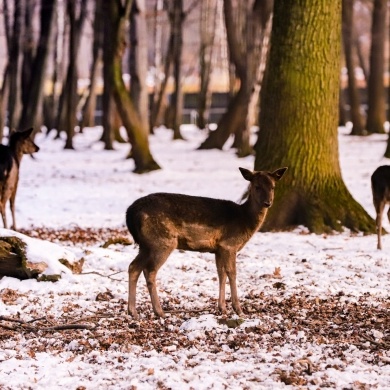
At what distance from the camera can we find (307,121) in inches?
448

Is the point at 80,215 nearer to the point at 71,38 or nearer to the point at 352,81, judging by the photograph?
the point at 71,38

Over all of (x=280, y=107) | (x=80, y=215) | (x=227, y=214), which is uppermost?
(x=280, y=107)

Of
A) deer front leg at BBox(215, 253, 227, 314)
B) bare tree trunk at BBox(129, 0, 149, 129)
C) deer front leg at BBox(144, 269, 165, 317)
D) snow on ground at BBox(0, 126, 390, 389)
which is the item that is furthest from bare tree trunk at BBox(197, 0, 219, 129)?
deer front leg at BBox(144, 269, 165, 317)

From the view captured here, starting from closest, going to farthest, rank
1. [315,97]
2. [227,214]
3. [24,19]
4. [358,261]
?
1. [227,214]
2. [358,261]
3. [315,97]
4. [24,19]

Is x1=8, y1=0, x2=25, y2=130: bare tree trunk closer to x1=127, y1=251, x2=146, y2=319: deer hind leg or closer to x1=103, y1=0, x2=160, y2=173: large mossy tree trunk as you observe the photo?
x1=103, y1=0, x2=160, y2=173: large mossy tree trunk

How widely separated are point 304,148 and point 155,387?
21.9 ft

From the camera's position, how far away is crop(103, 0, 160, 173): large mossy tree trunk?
19.5m

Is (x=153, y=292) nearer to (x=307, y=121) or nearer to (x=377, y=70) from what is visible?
(x=307, y=121)

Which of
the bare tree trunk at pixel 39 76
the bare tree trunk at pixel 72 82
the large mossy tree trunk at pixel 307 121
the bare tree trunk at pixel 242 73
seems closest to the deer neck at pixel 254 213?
the large mossy tree trunk at pixel 307 121

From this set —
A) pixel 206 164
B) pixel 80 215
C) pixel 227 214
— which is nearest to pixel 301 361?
pixel 227 214

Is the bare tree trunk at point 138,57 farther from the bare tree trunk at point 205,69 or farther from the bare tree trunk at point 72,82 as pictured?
the bare tree trunk at point 205,69

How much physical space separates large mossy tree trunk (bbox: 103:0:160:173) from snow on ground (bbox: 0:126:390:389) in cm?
900

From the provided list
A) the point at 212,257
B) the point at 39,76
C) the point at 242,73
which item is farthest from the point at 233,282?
the point at 242,73

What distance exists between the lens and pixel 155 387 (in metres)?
5.26
